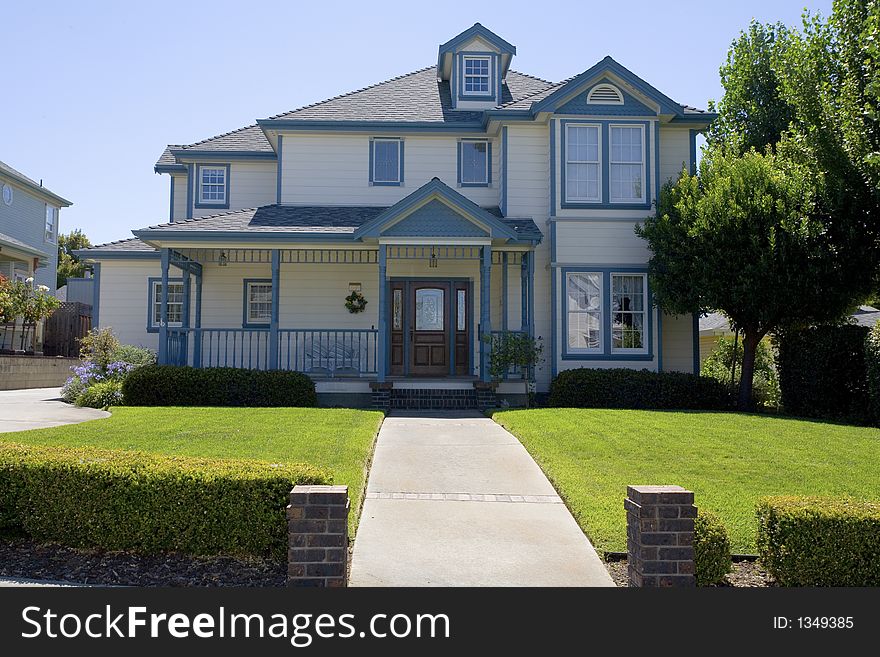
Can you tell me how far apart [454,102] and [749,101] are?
35.3 ft

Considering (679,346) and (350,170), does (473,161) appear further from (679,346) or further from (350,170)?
(679,346)

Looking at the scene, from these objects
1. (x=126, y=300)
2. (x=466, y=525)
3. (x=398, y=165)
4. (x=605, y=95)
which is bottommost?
(x=466, y=525)

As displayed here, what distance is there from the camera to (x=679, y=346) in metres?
18.2

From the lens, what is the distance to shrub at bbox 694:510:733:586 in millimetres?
5559

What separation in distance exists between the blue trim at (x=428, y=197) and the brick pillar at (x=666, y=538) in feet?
37.5

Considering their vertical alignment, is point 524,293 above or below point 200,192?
below

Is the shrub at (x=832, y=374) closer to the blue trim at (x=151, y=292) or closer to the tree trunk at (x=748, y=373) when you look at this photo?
the tree trunk at (x=748, y=373)

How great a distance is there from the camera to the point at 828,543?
554cm

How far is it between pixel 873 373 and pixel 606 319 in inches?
219

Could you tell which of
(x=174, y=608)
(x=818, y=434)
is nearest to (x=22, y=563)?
(x=174, y=608)

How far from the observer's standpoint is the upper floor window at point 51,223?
35562mm

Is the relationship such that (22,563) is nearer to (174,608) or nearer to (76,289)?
(174,608)

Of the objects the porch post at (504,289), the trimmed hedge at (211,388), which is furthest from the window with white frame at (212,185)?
the porch post at (504,289)

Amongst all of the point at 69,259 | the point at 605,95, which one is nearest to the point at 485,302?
the point at 605,95
